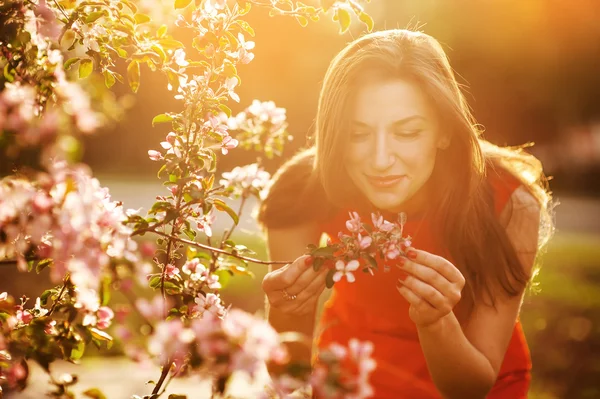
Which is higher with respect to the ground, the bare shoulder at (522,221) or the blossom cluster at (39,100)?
the bare shoulder at (522,221)

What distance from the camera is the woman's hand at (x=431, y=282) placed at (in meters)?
1.78

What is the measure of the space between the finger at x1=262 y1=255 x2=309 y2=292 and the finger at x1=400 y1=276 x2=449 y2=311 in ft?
0.94

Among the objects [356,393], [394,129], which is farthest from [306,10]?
[356,393]

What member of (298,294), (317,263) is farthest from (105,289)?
(298,294)

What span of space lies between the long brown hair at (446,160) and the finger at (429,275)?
65cm

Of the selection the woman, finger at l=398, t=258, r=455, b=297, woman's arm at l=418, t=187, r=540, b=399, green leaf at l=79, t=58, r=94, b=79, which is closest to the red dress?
the woman

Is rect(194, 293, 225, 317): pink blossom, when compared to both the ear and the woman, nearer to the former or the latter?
the woman

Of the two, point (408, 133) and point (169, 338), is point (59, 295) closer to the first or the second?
point (169, 338)

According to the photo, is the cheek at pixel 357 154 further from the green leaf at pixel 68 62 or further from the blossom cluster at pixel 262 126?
the green leaf at pixel 68 62

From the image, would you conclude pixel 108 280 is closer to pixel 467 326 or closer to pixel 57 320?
pixel 57 320

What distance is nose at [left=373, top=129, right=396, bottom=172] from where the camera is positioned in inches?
85.5

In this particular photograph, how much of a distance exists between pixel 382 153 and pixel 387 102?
18cm

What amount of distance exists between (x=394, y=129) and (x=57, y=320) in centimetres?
122

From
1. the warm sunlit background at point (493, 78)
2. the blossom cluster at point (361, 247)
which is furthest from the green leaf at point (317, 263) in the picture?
the warm sunlit background at point (493, 78)
